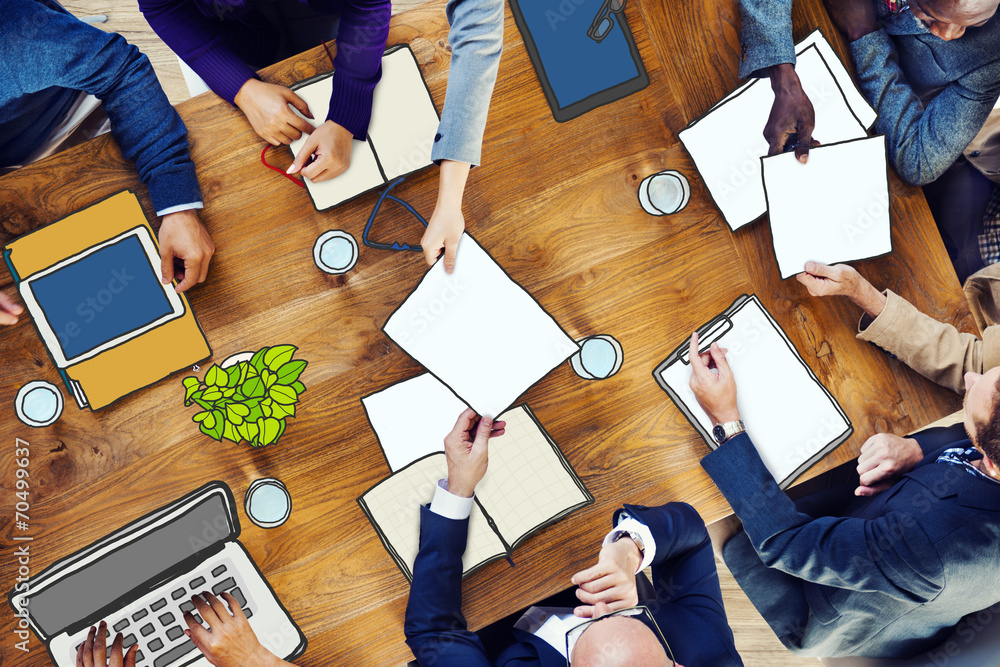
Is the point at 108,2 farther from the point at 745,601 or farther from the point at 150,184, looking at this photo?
the point at 745,601

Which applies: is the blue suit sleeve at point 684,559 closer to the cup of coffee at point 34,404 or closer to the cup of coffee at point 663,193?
the cup of coffee at point 663,193

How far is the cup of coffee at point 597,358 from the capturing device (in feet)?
3.87

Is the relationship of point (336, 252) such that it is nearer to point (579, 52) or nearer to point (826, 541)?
point (579, 52)

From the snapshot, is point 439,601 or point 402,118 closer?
point 439,601

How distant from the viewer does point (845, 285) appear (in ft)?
3.89

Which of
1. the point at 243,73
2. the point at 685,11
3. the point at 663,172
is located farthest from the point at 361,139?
the point at 685,11

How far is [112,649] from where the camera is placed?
Answer: 1.03 m

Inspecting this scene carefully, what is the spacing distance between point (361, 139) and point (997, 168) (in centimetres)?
161

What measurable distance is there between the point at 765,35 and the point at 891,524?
1.06m

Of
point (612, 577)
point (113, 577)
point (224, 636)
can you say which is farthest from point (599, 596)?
point (113, 577)

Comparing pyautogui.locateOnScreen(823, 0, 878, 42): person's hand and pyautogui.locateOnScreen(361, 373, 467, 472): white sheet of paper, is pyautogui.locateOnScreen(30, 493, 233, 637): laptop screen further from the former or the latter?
pyautogui.locateOnScreen(823, 0, 878, 42): person's hand

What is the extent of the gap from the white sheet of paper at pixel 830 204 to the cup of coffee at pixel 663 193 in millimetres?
176

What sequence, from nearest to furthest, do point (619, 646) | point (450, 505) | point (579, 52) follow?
1. point (619, 646)
2. point (450, 505)
3. point (579, 52)

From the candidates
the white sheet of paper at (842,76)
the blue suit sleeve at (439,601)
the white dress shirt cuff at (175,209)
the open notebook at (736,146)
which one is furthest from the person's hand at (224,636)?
the white sheet of paper at (842,76)
